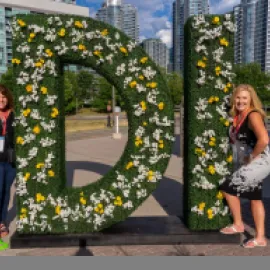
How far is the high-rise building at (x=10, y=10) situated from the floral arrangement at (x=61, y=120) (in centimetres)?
5100

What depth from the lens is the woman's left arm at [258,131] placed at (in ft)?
11.1

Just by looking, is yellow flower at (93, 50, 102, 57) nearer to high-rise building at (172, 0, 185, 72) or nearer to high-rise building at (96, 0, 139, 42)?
high-rise building at (172, 0, 185, 72)

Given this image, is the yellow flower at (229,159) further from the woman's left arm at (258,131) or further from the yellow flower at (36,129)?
the yellow flower at (36,129)

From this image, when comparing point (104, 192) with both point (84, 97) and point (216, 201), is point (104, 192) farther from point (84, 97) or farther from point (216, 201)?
point (84, 97)

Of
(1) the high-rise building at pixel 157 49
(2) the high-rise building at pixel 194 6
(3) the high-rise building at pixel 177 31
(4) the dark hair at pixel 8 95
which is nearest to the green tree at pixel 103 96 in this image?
(4) the dark hair at pixel 8 95

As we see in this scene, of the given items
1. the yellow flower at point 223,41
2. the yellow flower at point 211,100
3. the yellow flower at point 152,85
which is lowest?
the yellow flower at point 211,100

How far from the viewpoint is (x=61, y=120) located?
4.08 m

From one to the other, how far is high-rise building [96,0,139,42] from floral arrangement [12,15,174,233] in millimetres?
92244

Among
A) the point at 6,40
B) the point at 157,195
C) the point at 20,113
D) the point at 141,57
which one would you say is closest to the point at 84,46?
the point at 141,57

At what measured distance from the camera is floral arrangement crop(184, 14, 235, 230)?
384 cm

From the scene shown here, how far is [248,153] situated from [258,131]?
0.33 m

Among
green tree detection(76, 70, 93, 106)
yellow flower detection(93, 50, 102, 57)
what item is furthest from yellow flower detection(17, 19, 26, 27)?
green tree detection(76, 70, 93, 106)

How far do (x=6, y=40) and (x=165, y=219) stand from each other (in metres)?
58.1

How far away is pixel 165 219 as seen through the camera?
4410 mm
